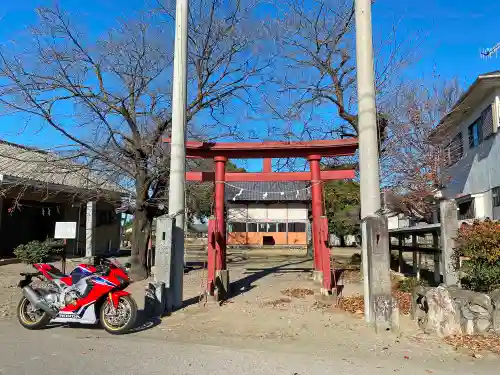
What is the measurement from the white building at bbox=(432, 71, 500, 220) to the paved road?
12.0 meters

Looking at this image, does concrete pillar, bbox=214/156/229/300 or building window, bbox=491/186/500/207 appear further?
building window, bbox=491/186/500/207

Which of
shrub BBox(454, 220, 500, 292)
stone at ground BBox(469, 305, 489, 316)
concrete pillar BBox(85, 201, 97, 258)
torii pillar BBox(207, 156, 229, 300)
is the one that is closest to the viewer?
stone at ground BBox(469, 305, 489, 316)

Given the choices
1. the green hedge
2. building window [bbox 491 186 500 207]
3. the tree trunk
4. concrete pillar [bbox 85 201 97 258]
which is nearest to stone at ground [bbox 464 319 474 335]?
the tree trunk

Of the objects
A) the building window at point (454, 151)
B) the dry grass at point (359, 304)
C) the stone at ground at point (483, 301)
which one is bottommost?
the dry grass at point (359, 304)

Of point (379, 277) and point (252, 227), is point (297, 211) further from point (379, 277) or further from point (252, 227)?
point (379, 277)

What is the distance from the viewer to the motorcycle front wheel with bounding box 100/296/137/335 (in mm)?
6879

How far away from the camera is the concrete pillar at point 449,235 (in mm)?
8039

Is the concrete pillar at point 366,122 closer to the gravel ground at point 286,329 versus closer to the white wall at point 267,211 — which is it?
the gravel ground at point 286,329

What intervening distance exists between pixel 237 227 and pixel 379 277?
37721 mm

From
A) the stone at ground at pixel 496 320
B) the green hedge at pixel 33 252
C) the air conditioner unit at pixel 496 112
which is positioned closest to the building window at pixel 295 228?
the air conditioner unit at pixel 496 112

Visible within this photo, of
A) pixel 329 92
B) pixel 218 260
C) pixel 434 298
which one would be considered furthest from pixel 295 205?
pixel 434 298

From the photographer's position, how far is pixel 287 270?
16312 millimetres

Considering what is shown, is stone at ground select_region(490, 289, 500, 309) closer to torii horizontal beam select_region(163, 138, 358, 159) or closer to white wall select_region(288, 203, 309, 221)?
torii horizontal beam select_region(163, 138, 358, 159)

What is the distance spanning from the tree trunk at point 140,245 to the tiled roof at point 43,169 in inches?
68.6
